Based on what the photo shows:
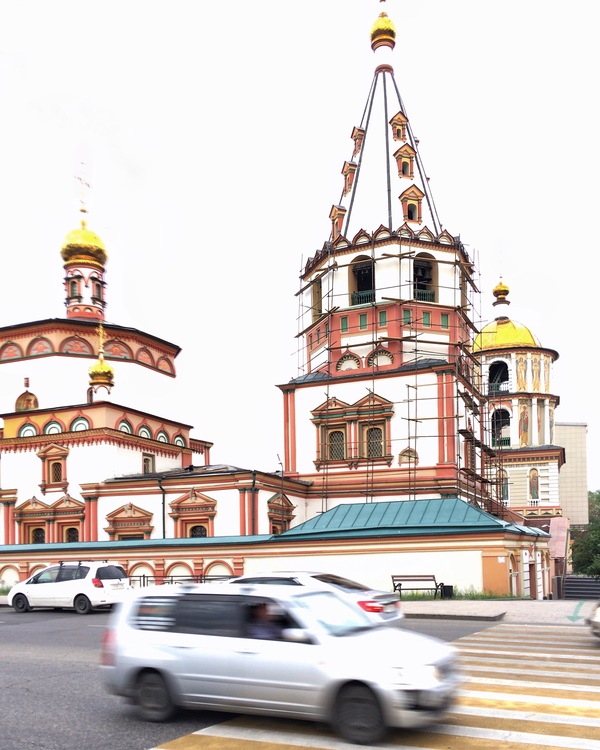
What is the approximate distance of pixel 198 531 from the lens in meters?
34.0

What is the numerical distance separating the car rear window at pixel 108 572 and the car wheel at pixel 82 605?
69 centimetres

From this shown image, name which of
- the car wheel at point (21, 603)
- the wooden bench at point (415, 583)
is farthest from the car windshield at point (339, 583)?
the car wheel at point (21, 603)

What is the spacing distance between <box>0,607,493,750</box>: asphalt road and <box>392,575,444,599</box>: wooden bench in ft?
25.7

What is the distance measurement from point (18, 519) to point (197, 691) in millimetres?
31243

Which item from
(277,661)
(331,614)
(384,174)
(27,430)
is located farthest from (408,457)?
(277,661)

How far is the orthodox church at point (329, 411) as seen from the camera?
3291 centimetres

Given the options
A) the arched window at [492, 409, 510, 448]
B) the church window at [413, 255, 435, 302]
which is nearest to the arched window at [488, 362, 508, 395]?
the arched window at [492, 409, 510, 448]

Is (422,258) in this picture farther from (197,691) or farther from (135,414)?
(197,691)

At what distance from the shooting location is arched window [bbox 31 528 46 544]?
3672 centimetres

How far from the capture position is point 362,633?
831cm

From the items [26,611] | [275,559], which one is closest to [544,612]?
[275,559]

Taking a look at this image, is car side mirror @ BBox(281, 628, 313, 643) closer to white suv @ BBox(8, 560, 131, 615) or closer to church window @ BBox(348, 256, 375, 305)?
white suv @ BBox(8, 560, 131, 615)

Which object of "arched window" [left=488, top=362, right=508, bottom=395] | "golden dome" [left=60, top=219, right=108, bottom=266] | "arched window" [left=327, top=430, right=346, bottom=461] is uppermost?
"golden dome" [left=60, top=219, right=108, bottom=266]

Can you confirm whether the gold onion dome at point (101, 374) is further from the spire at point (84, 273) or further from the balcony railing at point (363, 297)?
the balcony railing at point (363, 297)
